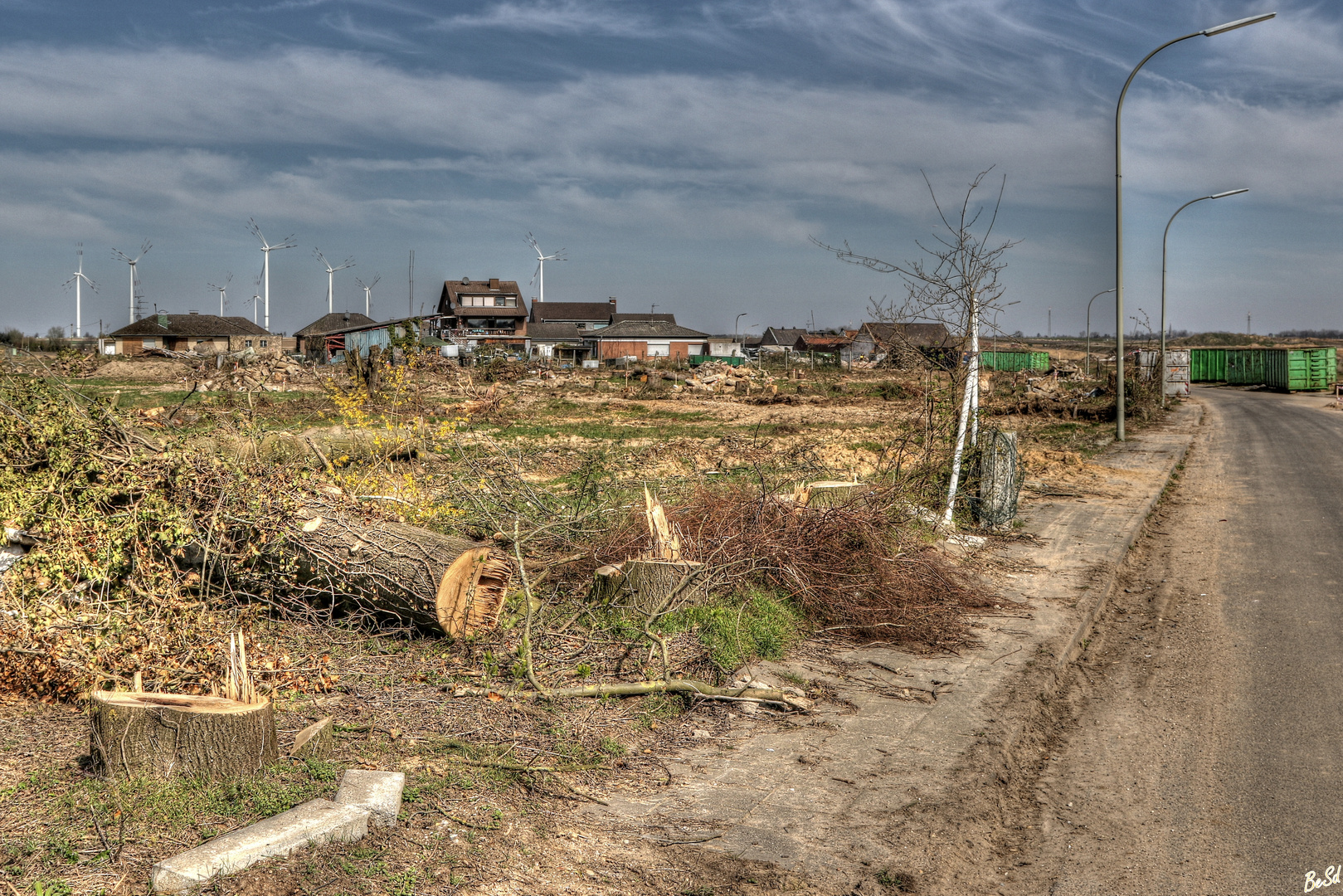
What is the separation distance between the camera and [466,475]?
1005 cm

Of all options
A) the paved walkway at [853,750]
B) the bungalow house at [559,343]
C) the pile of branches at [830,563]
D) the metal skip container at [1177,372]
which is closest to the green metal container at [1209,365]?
the metal skip container at [1177,372]

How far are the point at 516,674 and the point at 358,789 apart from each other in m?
1.85

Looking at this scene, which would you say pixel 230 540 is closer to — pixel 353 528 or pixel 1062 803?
pixel 353 528

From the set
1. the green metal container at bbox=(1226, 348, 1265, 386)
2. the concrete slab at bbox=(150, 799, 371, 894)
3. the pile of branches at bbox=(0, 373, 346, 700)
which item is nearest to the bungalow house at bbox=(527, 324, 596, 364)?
the green metal container at bbox=(1226, 348, 1265, 386)

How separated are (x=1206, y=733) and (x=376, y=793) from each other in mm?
4556

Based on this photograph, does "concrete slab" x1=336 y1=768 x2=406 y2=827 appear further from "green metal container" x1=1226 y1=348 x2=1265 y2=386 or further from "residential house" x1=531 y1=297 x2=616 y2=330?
"residential house" x1=531 y1=297 x2=616 y2=330

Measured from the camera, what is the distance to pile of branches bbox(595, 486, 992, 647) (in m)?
A: 7.59

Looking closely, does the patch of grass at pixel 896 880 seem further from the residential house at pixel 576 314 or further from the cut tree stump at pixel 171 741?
the residential house at pixel 576 314

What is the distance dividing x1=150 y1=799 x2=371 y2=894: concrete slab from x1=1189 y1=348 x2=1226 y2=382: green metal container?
210 feet

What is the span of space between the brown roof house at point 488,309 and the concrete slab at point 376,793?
83797 mm

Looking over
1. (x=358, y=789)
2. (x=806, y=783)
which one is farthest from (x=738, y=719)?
(x=358, y=789)

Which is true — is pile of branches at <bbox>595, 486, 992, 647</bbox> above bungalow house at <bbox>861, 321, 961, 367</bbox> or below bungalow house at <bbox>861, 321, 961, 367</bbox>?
below

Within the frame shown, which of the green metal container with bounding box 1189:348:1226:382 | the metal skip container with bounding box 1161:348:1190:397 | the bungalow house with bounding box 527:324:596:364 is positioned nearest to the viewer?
the metal skip container with bounding box 1161:348:1190:397

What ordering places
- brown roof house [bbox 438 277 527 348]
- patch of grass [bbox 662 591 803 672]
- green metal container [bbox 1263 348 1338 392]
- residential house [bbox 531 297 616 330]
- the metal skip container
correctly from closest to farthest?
patch of grass [bbox 662 591 803 672] → the metal skip container → green metal container [bbox 1263 348 1338 392] → brown roof house [bbox 438 277 527 348] → residential house [bbox 531 297 616 330]
